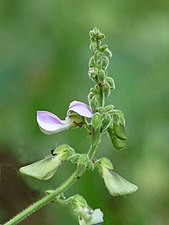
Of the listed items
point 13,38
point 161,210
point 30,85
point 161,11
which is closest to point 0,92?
point 30,85

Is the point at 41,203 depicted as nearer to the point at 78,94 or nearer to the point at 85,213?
the point at 85,213

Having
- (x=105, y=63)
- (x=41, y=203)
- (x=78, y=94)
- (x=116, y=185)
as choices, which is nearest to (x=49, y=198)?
(x=41, y=203)

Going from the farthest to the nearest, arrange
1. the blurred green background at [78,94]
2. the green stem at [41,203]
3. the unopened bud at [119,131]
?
the blurred green background at [78,94] < the unopened bud at [119,131] < the green stem at [41,203]

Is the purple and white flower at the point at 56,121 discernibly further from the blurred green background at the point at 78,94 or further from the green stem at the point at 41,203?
the blurred green background at the point at 78,94

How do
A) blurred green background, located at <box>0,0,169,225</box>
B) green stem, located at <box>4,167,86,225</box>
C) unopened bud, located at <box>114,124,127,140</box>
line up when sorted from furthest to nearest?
blurred green background, located at <box>0,0,169,225</box>
unopened bud, located at <box>114,124,127,140</box>
green stem, located at <box>4,167,86,225</box>

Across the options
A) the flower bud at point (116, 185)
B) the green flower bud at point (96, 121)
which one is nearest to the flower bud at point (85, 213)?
the flower bud at point (116, 185)

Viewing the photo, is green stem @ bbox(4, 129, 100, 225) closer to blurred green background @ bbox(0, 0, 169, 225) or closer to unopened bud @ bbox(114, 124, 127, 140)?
unopened bud @ bbox(114, 124, 127, 140)

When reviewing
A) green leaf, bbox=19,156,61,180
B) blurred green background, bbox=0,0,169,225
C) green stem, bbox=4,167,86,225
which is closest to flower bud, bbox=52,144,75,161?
green leaf, bbox=19,156,61,180
